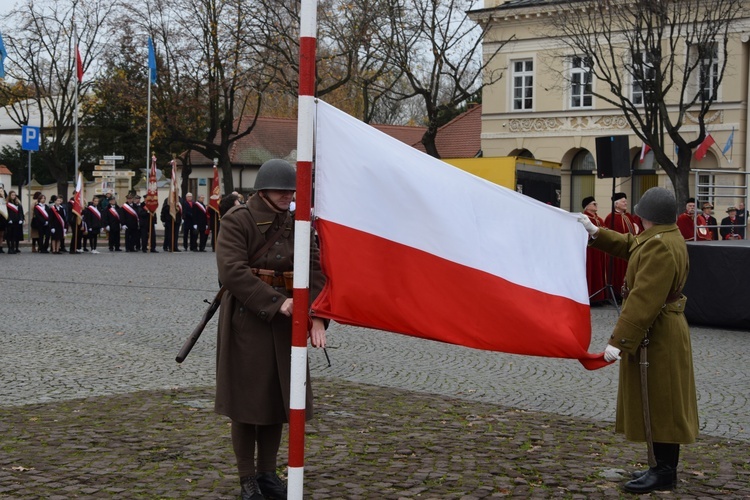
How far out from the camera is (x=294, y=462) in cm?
499

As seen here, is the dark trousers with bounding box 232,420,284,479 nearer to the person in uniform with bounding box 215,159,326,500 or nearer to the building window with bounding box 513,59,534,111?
the person in uniform with bounding box 215,159,326,500

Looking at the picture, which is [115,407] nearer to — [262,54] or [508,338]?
[508,338]

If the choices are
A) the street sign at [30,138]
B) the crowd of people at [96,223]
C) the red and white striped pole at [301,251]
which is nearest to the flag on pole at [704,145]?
the crowd of people at [96,223]

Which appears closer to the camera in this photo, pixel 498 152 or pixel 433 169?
pixel 433 169

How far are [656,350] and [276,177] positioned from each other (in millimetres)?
2465

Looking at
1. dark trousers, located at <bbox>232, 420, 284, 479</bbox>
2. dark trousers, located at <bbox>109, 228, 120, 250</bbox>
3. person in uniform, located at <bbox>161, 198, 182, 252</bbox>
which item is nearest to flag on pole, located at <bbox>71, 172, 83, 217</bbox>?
dark trousers, located at <bbox>109, 228, 120, 250</bbox>

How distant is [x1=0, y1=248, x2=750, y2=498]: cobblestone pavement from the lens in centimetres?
642

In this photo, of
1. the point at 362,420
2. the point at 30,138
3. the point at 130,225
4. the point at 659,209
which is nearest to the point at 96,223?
the point at 130,225

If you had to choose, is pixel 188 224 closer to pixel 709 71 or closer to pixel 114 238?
pixel 114 238

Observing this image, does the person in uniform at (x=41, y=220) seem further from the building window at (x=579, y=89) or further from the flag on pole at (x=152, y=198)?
the building window at (x=579, y=89)

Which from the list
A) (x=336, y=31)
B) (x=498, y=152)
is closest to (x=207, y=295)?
(x=336, y=31)

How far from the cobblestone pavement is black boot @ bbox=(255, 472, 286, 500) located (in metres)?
0.18

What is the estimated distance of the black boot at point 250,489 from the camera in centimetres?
586

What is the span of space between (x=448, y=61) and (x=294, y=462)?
38.6 meters
